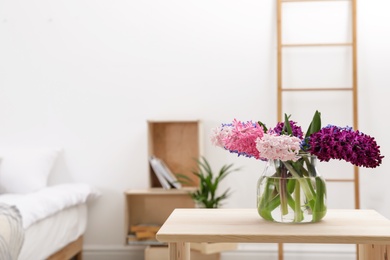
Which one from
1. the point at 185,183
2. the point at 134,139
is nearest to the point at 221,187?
the point at 185,183

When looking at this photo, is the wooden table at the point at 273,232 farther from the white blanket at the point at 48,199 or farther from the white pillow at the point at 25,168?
the white pillow at the point at 25,168

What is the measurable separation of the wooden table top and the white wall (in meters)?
2.03

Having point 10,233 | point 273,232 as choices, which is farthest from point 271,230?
point 10,233

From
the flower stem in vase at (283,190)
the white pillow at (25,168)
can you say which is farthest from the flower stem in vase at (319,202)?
the white pillow at (25,168)

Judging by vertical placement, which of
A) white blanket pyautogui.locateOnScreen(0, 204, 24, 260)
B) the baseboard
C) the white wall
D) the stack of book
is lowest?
the baseboard

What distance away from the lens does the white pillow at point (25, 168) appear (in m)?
4.25

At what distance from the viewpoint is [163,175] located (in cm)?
430

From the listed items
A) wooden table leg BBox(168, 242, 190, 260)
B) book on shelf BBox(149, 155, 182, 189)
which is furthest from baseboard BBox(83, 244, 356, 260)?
wooden table leg BBox(168, 242, 190, 260)

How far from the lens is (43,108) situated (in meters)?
4.57

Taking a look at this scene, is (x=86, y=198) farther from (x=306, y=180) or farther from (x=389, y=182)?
(x=306, y=180)

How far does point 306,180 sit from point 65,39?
110 inches

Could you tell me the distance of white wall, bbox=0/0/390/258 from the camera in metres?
4.36

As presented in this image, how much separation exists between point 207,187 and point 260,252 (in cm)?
67

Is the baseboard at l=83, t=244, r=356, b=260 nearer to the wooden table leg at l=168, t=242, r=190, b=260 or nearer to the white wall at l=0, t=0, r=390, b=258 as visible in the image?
the white wall at l=0, t=0, r=390, b=258
